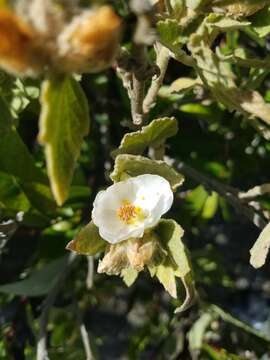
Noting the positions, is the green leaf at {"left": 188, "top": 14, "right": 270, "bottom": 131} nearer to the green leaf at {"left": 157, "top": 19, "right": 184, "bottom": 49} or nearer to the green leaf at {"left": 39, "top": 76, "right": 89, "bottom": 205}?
the green leaf at {"left": 157, "top": 19, "right": 184, "bottom": 49}

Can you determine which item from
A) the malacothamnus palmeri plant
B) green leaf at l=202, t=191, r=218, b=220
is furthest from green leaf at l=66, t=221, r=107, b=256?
green leaf at l=202, t=191, r=218, b=220

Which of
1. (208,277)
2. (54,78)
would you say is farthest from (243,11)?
(208,277)

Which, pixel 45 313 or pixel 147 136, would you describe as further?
pixel 45 313

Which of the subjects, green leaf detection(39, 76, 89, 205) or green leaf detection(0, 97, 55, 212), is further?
green leaf detection(0, 97, 55, 212)

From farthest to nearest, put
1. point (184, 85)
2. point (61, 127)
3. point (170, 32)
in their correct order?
point (184, 85), point (170, 32), point (61, 127)

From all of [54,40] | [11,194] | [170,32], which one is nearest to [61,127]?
[54,40]

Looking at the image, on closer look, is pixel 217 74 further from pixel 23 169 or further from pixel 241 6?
pixel 23 169

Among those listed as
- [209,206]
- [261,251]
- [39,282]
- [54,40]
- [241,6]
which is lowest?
[209,206]
